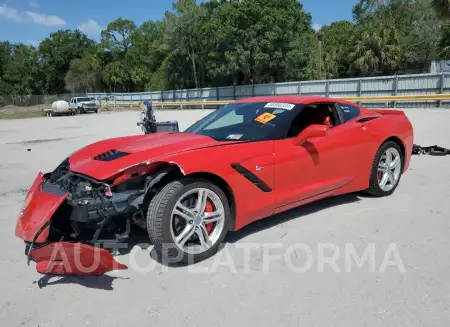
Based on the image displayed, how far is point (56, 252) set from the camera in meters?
2.88

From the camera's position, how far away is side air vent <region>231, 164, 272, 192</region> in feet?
11.6

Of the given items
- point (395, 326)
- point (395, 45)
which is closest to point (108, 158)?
point (395, 326)

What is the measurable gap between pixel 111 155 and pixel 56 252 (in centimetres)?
108

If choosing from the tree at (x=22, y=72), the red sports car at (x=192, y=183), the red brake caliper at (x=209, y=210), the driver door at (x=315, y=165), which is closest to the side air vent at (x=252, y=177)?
the red sports car at (x=192, y=183)

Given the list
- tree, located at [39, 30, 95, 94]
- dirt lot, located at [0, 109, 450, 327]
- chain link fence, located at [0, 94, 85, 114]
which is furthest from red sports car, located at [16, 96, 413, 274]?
tree, located at [39, 30, 95, 94]

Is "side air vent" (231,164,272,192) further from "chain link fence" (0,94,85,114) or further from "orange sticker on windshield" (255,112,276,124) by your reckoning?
"chain link fence" (0,94,85,114)

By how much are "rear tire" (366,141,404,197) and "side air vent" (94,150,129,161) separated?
3.00 metres

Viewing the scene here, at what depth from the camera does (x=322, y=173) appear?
4156mm

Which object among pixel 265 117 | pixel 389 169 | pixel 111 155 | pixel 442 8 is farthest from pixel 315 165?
pixel 442 8

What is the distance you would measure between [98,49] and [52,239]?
6687 centimetres

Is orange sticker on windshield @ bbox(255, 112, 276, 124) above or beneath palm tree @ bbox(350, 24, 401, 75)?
beneath

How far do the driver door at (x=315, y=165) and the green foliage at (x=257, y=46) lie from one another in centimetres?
2052

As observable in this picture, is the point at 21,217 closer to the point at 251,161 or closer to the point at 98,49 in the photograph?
the point at 251,161

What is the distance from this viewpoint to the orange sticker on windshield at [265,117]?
411cm
